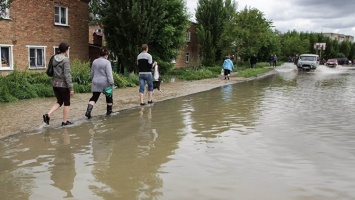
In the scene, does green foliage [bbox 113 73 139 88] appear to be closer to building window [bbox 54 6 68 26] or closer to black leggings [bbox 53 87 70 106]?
building window [bbox 54 6 68 26]

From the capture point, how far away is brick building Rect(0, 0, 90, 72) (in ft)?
67.0

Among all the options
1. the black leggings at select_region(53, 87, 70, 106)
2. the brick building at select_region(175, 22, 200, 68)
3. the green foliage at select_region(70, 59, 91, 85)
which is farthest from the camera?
the brick building at select_region(175, 22, 200, 68)

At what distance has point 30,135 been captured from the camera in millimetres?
7094

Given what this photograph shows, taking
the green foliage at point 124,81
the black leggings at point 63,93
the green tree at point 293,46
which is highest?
the green tree at point 293,46

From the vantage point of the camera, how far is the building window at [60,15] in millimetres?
23531

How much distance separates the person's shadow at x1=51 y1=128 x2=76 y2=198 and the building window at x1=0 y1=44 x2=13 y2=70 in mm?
15702

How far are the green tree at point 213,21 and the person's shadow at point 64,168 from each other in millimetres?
31254

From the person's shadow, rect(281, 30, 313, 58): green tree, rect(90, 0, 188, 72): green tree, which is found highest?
rect(281, 30, 313, 58): green tree

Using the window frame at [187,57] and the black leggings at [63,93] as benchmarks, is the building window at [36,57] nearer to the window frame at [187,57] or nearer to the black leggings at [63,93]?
the black leggings at [63,93]

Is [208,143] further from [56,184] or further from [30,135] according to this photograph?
[30,135]

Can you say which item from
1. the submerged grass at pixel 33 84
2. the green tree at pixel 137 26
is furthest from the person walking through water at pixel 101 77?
the green tree at pixel 137 26

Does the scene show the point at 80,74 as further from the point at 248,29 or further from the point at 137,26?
the point at 248,29

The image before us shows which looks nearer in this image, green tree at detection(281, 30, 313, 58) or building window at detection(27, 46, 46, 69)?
building window at detection(27, 46, 46, 69)

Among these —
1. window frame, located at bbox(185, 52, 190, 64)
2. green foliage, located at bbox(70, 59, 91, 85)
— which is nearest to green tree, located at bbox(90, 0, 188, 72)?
green foliage, located at bbox(70, 59, 91, 85)
